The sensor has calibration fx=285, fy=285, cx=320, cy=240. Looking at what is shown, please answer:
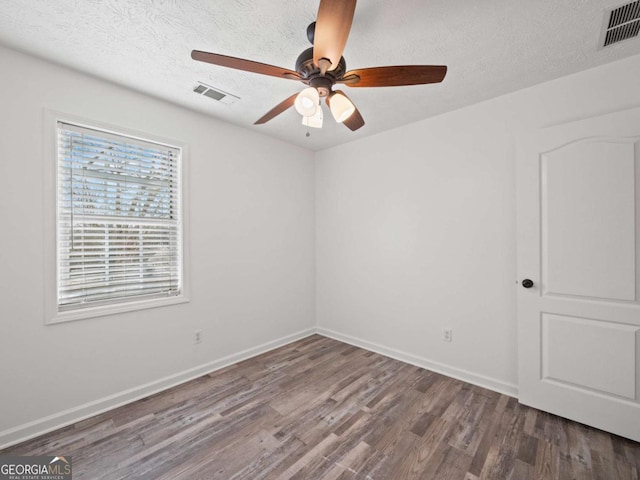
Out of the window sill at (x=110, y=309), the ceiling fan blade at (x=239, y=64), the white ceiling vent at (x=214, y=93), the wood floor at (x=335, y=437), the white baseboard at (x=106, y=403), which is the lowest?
the wood floor at (x=335, y=437)

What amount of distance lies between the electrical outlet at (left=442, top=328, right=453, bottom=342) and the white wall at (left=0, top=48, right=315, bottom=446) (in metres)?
1.81

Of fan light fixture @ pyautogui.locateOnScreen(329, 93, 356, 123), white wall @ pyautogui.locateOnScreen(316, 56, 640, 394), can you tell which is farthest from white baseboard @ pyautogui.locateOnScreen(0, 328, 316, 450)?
fan light fixture @ pyautogui.locateOnScreen(329, 93, 356, 123)

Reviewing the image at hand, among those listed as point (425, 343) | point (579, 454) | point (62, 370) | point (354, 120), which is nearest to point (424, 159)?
point (354, 120)

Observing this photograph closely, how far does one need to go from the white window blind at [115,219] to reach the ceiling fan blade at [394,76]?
76.9 inches

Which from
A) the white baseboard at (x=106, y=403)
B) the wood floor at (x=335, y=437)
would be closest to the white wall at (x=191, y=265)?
the white baseboard at (x=106, y=403)

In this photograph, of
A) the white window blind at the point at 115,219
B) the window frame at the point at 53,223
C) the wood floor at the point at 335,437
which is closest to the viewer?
the wood floor at the point at 335,437

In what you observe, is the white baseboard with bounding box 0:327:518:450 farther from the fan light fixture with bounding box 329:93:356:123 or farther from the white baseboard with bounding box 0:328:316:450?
the fan light fixture with bounding box 329:93:356:123

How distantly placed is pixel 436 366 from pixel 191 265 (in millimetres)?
2681

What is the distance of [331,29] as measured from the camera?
4.00ft

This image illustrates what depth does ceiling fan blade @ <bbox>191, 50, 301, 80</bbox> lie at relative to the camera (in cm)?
144

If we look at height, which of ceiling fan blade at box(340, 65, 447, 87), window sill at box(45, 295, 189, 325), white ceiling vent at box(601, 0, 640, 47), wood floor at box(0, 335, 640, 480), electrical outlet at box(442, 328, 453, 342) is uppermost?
white ceiling vent at box(601, 0, 640, 47)

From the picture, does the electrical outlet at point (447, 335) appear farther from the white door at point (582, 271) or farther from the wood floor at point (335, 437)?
the white door at point (582, 271)

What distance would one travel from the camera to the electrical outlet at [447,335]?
9.30ft

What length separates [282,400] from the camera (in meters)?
2.42
